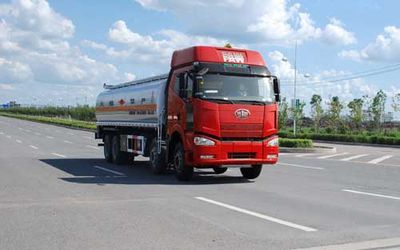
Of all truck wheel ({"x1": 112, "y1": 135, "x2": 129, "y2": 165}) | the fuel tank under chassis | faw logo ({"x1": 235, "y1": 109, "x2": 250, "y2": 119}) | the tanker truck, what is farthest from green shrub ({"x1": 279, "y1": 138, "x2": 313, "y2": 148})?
faw logo ({"x1": 235, "y1": 109, "x2": 250, "y2": 119})

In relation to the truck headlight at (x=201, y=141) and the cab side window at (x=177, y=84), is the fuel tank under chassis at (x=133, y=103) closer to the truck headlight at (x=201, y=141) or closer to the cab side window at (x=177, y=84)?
the cab side window at (x=177, y=84)

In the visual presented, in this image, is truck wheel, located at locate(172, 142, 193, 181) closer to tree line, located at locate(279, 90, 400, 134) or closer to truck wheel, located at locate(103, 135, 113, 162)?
truck wheel, located at locate(103, 135, 113, 162)

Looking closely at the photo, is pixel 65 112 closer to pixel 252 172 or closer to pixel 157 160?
pixel 157 160

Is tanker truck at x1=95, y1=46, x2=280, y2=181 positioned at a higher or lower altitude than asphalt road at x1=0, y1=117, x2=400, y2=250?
higher

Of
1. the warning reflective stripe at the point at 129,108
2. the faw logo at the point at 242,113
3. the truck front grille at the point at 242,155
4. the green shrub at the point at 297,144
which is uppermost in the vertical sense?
the warning reflective stripe at the point at 129,108

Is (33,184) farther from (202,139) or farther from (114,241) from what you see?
(114,241)

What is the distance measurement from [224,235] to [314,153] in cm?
2313

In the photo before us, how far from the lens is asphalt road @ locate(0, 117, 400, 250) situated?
761 cm

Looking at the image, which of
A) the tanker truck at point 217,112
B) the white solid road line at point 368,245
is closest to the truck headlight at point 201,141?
the tanker truck at point 217,112

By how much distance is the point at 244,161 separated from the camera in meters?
14.2

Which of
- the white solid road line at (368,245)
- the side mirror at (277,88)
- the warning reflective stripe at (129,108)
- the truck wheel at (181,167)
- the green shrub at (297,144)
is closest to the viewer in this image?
the white solid road line at (368,245)

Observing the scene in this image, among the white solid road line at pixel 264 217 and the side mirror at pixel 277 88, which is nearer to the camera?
the white solid road line at pixel 264 217

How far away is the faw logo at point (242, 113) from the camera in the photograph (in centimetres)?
1398

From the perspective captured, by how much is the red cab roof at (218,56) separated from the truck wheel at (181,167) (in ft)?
7.34
